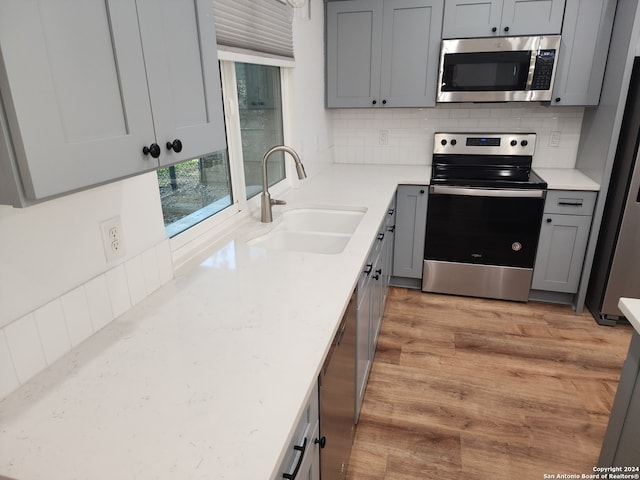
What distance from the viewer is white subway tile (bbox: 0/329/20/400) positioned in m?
0.87

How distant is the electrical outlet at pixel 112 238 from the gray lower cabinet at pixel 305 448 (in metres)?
0.68

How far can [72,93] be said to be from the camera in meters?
0.69

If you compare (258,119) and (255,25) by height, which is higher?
(255,25)

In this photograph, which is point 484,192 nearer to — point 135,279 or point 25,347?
point 135,279

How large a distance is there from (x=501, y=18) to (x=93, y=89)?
295 cm

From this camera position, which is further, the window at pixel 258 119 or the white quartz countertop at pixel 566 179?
the white quartz countertop at pixel 566 179

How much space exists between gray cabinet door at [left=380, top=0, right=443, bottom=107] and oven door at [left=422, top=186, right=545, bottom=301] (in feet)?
2.56

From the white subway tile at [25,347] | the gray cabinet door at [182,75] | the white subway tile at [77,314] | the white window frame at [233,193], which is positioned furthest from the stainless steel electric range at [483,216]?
the white subway tile at [25,347]

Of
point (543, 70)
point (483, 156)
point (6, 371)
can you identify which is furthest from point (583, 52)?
point (6, 371)

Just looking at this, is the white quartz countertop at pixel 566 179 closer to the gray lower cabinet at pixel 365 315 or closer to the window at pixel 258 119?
the gray lower cabinet at pixel 365 315

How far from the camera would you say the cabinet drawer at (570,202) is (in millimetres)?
2738

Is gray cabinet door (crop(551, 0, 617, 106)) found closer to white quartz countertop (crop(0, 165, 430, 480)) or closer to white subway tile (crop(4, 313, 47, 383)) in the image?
white quartz countertop (crop(0, 165, 430, 480))

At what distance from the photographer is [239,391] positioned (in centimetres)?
89

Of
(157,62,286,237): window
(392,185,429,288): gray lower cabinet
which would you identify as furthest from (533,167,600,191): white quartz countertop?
(157,62,286,237): window
